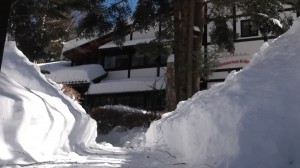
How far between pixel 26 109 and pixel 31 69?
2878 millimetres

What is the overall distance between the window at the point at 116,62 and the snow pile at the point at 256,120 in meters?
18.5

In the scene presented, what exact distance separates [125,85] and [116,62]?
2882 mm

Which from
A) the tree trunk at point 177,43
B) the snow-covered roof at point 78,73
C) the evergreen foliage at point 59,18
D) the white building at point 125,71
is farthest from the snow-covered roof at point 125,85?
the tree trunk at point 177,43

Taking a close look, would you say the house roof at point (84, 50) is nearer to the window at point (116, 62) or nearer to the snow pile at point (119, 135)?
the window at point (116, 62)

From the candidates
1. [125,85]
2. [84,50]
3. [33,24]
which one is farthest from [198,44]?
[84,50]

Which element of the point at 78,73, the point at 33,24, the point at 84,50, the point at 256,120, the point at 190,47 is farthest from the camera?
the point at 84,50

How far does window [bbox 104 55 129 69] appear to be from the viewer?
23.5 meters

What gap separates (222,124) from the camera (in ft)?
13.0

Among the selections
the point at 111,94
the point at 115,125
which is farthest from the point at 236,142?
the point at 111,94

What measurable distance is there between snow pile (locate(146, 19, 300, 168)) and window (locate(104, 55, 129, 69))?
18.5 m

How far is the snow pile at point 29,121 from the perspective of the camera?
4957mm

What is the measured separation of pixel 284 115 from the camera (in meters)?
3.53

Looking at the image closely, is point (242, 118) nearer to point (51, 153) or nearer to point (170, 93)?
point (51, 153)

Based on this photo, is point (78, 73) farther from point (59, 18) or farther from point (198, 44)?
point (198, 44)
